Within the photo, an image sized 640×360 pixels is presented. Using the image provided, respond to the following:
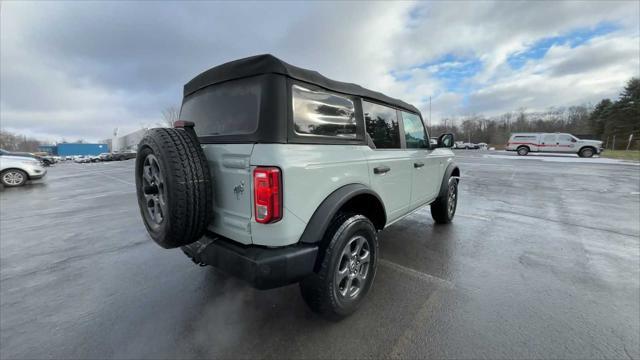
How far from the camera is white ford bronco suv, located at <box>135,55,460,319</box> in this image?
5.97 feet

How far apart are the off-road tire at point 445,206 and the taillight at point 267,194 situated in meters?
3.54

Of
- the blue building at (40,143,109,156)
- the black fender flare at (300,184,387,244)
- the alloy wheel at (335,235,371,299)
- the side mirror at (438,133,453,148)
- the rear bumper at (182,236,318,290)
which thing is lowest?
the alloy wheel at (335,235,371,299)

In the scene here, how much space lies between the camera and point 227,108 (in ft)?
7.20

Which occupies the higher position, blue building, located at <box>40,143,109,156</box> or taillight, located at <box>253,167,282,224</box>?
blue building, located at <box>40,143,109,156</box>

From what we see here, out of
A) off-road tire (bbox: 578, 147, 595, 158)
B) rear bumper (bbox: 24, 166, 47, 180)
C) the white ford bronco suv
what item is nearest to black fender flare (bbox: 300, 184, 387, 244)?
the white ford bronco suv

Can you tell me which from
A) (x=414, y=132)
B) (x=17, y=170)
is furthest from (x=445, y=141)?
(x=17, y=170)

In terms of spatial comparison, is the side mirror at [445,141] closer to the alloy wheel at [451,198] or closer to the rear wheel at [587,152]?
the alloy wheel at [451,198]

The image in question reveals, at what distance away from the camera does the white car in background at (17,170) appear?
33.5 feet

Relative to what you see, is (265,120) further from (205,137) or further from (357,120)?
(357,120)

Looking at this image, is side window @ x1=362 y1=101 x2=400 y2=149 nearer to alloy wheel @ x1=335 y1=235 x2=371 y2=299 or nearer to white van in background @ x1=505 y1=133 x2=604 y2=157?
alloy wheel @ x1=335 y1=235 x2=371 y2=299

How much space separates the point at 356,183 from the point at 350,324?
46.8 inches

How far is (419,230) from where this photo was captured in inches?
176

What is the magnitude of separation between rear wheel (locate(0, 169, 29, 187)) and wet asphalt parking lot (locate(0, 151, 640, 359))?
8835 millimetres

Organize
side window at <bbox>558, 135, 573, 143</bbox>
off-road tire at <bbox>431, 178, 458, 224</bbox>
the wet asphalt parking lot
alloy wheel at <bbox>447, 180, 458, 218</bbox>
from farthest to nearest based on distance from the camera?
side window at <bbox>558, 135, 573, 143</bbox> < alloy wheel at <bbox>447, 180, 458, 218</bbox> < off-road tire at <bbox>431, 178, 458, 224</bbox> < the wet asphalt parking lot
